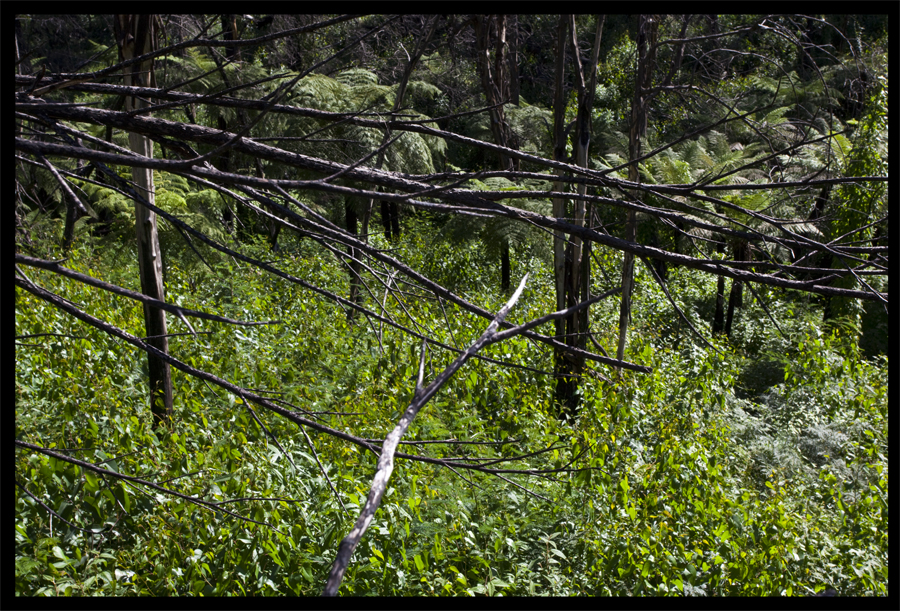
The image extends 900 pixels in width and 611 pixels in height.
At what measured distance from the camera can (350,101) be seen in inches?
328

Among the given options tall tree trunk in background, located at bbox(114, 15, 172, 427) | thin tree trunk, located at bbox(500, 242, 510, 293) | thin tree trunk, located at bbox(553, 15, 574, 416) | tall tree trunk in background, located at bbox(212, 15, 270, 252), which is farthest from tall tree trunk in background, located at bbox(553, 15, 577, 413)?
thin tree trunk, located at bbox(500, 242, 510, 293)

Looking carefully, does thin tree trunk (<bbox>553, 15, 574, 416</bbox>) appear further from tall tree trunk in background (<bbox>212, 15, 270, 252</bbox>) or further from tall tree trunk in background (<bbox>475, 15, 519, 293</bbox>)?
tall tree trunk in background (<bbox>475, 15, 519, 293</bbox>)

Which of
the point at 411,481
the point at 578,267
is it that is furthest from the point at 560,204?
the point at 411,481

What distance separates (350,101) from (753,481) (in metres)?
6.34

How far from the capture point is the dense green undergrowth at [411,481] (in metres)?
2.58

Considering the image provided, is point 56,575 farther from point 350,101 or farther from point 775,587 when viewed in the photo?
point 350,101

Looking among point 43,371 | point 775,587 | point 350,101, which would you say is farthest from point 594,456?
point 350,101

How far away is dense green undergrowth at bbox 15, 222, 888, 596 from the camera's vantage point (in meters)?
2.58

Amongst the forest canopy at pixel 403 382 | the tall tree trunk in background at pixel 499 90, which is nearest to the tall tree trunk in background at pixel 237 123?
the forest canopy at pixel 403 382

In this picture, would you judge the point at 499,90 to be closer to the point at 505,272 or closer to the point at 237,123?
the point at 505,272

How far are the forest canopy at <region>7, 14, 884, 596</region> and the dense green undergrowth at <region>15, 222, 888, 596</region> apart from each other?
2 cm

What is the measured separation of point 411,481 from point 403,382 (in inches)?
63.2

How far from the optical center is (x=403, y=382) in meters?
4.58

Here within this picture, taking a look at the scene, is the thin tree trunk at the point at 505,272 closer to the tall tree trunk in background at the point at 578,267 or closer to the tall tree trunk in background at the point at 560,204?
the tall tree trunk in background at the point at 578,267
